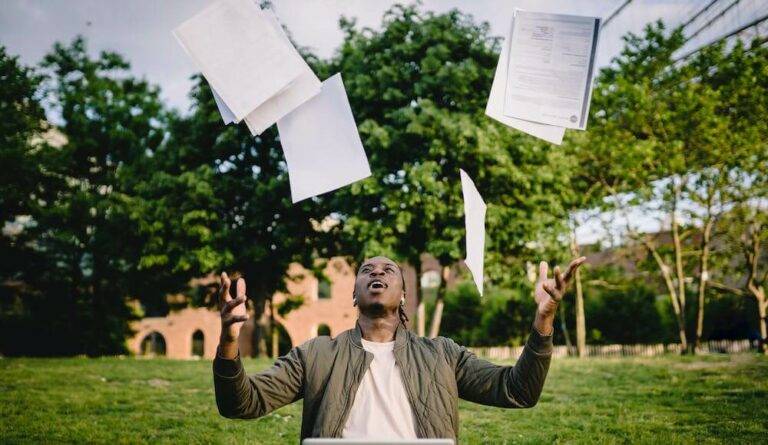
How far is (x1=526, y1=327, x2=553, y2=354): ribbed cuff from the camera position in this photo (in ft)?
8.82

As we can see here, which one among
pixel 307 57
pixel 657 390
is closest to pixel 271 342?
pixel 307 57

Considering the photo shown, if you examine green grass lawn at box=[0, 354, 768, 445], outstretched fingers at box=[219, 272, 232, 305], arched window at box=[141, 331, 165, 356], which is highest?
outstretched fingers at box=[219, 272, 232, 305]

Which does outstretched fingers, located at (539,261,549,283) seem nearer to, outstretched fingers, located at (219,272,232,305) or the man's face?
the man's face

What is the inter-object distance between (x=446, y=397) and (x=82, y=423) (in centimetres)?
539

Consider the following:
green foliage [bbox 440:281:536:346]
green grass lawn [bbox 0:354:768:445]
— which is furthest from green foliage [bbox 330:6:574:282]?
green foliage [bbox 440:281:536:346]

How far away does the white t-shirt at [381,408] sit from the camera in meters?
2.76

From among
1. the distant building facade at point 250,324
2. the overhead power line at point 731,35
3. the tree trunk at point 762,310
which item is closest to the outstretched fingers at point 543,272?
the overhead power line at point 731,35

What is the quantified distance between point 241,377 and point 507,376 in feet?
4.17

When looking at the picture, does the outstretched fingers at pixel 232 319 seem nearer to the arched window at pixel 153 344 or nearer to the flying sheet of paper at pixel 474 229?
the flying sheet of paper at pixel 474 229

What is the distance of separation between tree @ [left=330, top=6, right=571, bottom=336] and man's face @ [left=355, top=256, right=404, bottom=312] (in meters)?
10.4

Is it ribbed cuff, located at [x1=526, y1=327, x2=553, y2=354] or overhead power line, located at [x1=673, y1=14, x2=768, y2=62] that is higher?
overhead power line, located at [x1=673, y1=14, x2=768, y2=62]

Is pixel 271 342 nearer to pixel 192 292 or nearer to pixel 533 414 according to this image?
pixel 192 292

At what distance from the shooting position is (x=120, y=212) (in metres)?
19.1

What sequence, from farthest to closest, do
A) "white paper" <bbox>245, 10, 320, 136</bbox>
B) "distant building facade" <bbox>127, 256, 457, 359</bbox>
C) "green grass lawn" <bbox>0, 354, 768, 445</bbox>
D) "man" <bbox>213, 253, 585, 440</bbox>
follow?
"distant building facade" <bbox>127, 256, 457, 359</bbox> → "green grass lawn" <bbox>0, 354, 768, 445</bbox> → "white paper" <bbox>245, 10, 320, 136</bbox> → "man" <bbox>213, 253, 585, 440</bbox>
